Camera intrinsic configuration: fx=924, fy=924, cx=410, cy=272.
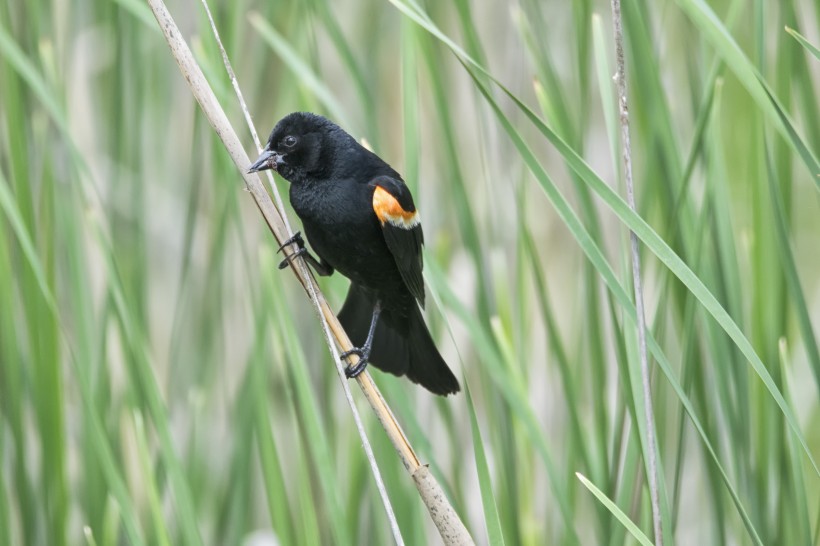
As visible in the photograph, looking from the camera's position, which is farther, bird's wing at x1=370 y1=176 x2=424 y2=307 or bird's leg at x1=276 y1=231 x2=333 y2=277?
bird's wing at x1=370 y1=176 x2=424 y2=307

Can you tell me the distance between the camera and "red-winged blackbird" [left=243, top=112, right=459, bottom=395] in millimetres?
1758

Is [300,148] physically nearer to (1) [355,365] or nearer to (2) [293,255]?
(2) [293,255]

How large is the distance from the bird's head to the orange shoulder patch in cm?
12

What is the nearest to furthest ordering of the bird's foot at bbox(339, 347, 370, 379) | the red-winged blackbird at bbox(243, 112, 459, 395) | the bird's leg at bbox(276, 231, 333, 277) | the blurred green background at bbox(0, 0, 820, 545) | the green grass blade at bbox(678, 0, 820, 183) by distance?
the green grass blade at bbox(678, 0, 820, 183), the blurred green background at bbox(0, 0, 820, 545), the bird's foot at bbox(339, 347, 370, 379), the bird's leg at bbox(276, 231, 333, 277), the red-winged blackbird at bbox(243, 112, 459, 395)

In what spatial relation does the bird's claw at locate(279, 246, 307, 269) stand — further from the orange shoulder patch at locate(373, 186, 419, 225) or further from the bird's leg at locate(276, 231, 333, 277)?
the orange shoulder patch at locate(373, 186, 419, 225)

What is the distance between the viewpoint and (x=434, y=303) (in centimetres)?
168

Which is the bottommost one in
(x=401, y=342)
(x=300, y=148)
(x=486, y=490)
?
(x=486, y=490)

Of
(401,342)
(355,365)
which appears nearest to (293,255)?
(355,365)

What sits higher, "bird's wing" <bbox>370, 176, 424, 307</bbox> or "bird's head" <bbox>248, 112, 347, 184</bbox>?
"bird's head" <bbox>248, 112, 347, 184</bbox>


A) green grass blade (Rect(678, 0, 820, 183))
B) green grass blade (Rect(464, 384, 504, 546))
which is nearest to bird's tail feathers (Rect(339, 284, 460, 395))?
green grass blade (Rect(464, 384, 504, 546))

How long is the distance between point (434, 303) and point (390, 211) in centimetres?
21

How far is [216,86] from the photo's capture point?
152 cm

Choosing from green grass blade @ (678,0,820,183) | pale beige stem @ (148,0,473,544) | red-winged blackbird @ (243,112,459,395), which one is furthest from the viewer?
red-winged blackbird @ (243,112,459,395)

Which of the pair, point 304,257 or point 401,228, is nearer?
point 304,257
